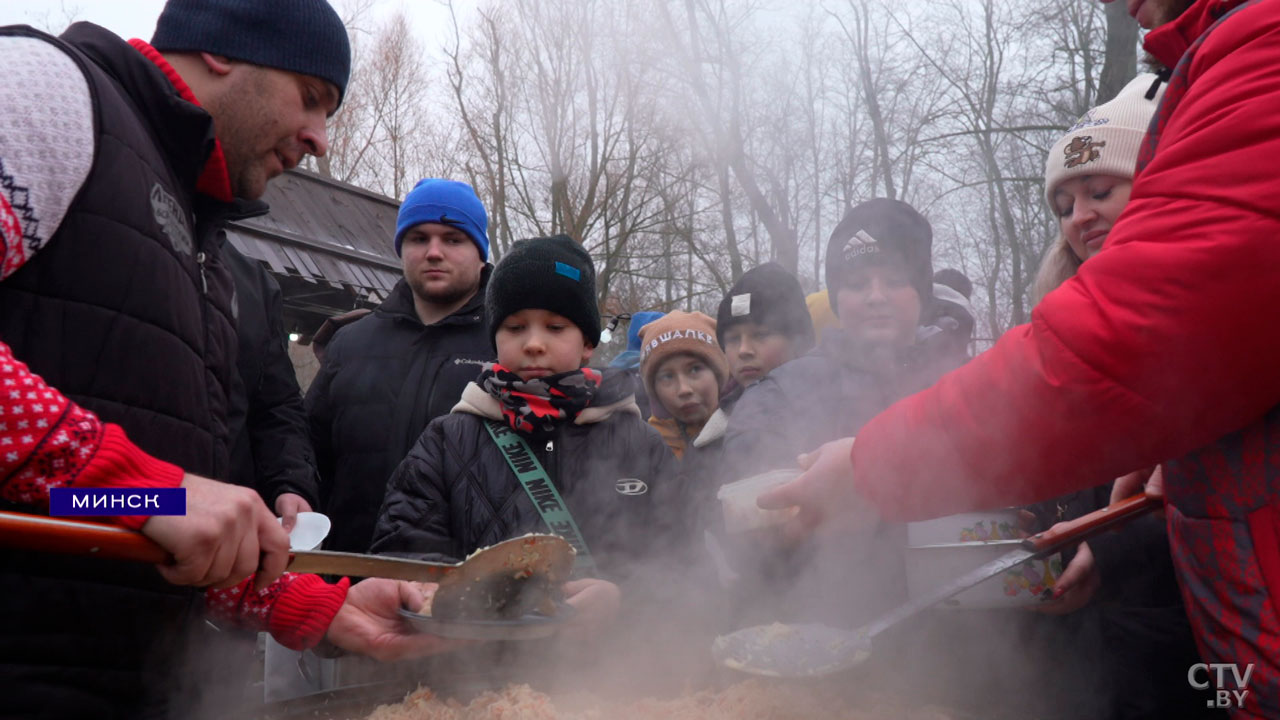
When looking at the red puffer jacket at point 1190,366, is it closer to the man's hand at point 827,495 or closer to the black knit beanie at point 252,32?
the man's hand at point 827,495

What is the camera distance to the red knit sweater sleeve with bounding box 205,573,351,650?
5.53 feet

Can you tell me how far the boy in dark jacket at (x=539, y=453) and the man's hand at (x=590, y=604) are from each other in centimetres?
21

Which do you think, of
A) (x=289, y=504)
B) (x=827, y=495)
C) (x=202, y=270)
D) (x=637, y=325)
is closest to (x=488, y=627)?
(x=827, y=495)

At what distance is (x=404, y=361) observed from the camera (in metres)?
3.13

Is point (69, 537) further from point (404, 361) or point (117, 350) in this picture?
point (404, 361)

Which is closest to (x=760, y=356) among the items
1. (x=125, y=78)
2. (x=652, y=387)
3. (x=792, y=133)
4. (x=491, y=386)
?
(x=652, y=387)

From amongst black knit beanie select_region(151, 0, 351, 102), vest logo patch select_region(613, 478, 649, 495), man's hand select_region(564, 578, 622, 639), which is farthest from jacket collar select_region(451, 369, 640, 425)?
black knit beanie select_region(151, 0, 351, 102)

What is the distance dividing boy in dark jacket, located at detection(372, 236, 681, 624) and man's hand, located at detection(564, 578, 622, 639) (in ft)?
0.69

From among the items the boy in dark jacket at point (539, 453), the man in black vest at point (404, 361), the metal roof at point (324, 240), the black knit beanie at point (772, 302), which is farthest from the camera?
the metal roof at point (324, 240)

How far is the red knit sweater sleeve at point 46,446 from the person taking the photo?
3.16ft

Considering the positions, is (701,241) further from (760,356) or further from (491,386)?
(491,386)

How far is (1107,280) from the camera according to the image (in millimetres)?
1090

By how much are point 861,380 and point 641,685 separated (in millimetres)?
1183

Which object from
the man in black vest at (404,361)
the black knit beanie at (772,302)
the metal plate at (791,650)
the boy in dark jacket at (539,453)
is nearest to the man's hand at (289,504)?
the boy in dark jacket at (539,453)
